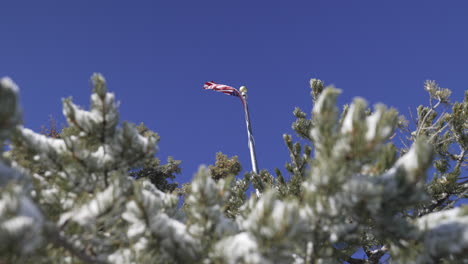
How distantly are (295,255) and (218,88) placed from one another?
1212 centimetres

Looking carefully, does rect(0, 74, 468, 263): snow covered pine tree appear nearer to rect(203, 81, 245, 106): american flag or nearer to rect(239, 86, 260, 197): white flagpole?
rect(239, 86, 260, 197): white flagpole

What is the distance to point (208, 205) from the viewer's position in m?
2.38

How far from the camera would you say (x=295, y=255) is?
2.62 m

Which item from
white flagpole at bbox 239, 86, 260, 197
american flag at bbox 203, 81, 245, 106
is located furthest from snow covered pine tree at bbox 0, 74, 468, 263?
american flag at bbox 203, 81, 245, 106

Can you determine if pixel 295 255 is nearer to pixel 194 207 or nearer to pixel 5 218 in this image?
pixel 194 207

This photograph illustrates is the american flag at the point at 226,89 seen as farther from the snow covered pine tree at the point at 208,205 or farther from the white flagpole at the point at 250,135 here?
the snow covered pine tree at the point at 208,205

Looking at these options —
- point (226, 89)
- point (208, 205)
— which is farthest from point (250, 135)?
point (208, 205)

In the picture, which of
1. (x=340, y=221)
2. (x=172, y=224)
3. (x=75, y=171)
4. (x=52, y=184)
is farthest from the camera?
(x=52, y=184)

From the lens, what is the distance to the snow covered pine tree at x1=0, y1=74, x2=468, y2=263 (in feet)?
6.35

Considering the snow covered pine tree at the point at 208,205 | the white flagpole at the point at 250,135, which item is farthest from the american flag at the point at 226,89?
the snow covered pine tree at the point at 208,205

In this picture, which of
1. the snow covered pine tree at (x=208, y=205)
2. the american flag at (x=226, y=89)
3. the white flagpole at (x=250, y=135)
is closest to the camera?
the snow covered pine tree at (x=208, y=205)

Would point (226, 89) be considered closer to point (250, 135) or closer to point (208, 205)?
point (250, 135)

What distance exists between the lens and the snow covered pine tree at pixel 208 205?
1.93m

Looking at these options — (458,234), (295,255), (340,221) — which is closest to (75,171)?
(295,255)
